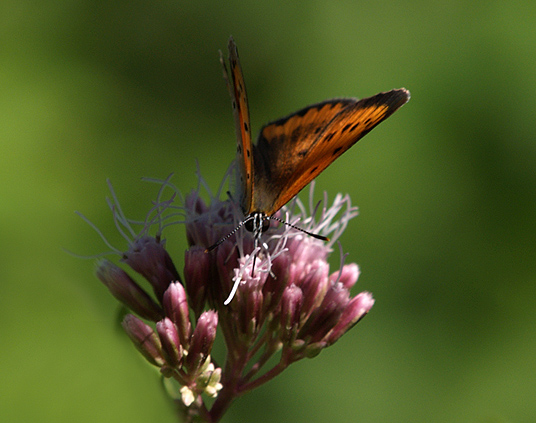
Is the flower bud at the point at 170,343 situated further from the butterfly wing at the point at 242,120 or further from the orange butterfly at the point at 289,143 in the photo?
the butterfly wing at the point at 242,120

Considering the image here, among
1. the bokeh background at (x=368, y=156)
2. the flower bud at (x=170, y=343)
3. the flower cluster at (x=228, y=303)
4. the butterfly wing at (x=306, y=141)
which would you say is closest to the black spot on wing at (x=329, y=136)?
the butterfly wing at (x=306, y=141)

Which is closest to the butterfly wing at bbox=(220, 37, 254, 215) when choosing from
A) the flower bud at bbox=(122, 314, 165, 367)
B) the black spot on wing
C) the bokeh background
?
the black spot on wing

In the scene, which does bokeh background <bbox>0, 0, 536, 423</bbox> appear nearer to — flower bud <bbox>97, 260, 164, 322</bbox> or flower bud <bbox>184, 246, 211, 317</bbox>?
flower bud <bbox>97, 260, 164, 322</bbox>

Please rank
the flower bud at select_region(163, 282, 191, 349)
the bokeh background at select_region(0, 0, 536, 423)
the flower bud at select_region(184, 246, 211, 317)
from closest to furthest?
the flower bud at select_region(163, 282, 191, 349), the flower bud at select_region(184, 246, 211, 317), the bokeh background at select_region(0, 0, 536, 423)

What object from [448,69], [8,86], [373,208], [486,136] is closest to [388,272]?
[373,208]

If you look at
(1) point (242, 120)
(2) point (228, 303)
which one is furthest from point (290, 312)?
(1) point (242, 120)

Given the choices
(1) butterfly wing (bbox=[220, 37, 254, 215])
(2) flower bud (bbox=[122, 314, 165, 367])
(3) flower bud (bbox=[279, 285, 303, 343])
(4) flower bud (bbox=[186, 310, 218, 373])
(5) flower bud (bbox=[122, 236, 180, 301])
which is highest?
(1) butterfly wing (bbox=[220, 37, 254, 215])

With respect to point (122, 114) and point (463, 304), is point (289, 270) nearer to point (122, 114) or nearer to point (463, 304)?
point (463, 304)

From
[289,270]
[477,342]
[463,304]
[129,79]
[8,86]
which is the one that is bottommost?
[477,342]
